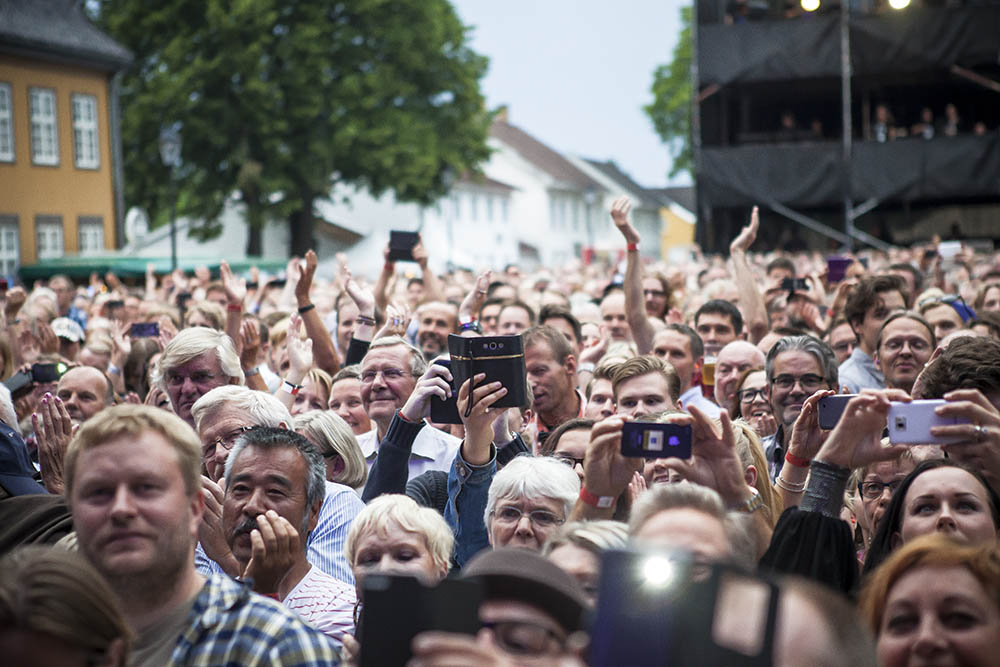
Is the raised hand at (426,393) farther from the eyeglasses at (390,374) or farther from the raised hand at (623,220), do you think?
the raised hand at (623,220)

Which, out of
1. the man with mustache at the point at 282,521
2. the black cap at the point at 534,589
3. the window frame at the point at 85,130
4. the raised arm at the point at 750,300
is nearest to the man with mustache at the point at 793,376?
the man with mustache at the point at 282,521

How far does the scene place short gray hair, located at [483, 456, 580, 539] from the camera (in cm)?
468

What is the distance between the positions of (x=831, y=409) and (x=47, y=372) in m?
5.30

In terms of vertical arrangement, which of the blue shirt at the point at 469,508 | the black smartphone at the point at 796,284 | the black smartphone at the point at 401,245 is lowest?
the blue shirt at the point at 469,508

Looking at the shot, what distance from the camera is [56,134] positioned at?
115 ft

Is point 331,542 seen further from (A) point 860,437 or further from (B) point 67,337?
(B) point 67,337

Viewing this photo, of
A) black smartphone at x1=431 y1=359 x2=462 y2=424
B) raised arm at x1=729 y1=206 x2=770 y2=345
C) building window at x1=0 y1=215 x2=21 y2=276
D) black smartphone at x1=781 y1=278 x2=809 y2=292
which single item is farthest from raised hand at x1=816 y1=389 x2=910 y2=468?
building window at x1=0 y1=215 x2=21 y2=276

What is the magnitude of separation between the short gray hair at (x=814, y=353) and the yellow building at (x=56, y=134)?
2928 cm

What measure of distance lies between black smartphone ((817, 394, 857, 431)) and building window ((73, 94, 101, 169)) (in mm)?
33815

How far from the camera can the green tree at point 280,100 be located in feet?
121

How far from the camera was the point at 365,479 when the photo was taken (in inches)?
246

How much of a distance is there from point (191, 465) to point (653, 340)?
205 inches

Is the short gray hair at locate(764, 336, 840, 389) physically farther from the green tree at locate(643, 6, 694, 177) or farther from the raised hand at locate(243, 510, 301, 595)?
the green tree at locate(643, 6, 694, 177)

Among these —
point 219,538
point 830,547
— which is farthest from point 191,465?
point 830,547
